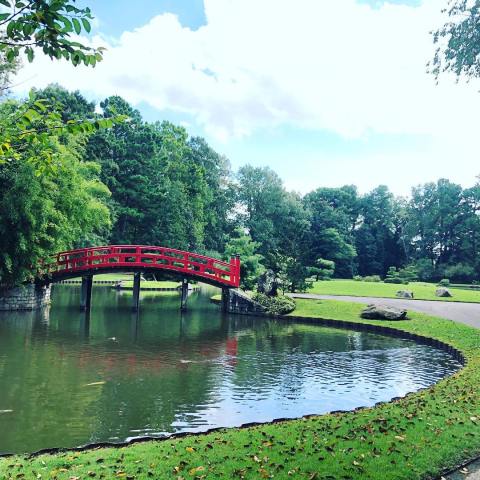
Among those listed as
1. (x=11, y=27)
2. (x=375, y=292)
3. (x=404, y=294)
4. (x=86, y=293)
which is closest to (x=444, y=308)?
(x=404, y=294)

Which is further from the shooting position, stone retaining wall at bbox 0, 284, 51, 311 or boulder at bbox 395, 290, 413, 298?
boulder at bbox 395, 290, 413, 298

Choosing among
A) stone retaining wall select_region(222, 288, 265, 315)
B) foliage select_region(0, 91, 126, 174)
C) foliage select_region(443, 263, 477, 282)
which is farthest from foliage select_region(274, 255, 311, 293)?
foliage select_region(443, 263, 477, 282)

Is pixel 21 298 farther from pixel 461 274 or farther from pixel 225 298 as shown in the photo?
pixel 461 274

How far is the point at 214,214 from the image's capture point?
7106cm

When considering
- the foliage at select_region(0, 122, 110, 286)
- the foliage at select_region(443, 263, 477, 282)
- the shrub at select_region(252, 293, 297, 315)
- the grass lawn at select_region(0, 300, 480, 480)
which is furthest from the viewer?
the foliage at select_region(443, 263, 477, 282)

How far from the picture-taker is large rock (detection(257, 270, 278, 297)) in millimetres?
31078

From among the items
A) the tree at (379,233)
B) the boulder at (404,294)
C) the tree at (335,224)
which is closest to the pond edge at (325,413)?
the boulder at (404,294)

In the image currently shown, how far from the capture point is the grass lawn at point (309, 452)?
260 inches

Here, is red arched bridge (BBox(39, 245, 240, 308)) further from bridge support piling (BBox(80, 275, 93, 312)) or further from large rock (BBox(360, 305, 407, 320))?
large rock (BBox(360, 305, 407, 320))

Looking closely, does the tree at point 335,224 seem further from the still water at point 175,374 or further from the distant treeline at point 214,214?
the still water at point 175,374

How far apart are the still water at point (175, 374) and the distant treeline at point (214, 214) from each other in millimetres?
6791

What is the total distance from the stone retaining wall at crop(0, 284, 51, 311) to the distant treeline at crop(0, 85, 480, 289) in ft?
3.91

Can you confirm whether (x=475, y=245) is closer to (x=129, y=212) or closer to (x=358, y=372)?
(x=129, y=212)

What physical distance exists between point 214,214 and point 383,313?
1876 inches
